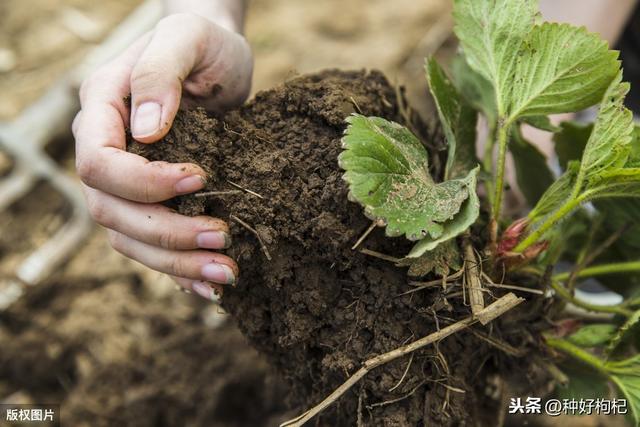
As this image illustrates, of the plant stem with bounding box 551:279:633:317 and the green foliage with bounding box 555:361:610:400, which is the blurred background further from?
the green foliage with bounding box 555:361:610:400

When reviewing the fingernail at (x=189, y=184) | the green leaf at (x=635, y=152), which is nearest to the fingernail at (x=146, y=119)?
the fingernail at (x=189, y=184)

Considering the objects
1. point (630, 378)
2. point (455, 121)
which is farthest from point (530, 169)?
point (630, 378)

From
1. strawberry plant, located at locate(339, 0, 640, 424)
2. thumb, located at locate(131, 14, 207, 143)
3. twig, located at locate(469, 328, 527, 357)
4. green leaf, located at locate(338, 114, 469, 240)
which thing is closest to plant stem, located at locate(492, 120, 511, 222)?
strawberry plant, located at locate(339, 0, 640, 424)

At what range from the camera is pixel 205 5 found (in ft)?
4.52

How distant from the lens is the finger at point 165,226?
97 cm

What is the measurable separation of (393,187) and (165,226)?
384 millimetres

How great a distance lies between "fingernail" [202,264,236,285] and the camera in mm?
989

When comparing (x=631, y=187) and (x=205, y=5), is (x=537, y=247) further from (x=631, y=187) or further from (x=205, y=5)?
(x=205, y=5)

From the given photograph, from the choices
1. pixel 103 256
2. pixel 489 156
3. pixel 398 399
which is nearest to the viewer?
pixel 398 399

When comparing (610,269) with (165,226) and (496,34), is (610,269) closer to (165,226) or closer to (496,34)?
(496,34)

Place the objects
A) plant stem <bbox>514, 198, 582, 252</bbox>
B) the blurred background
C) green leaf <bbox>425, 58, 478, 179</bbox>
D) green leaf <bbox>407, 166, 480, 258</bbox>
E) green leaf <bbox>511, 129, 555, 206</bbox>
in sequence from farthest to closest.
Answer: the blurred background < green leaf <bbox>511, 129, 555, 206</bbox> < green leaf <bbox>425, 58, 478, 179</bbox> < plant stem <bbox>514, 198, 582, 252</bbox> < green leaf <bbox>407, 166, 480, 258</bbox>

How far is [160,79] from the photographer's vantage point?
39.4 inches

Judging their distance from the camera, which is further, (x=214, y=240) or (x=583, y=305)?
(x=583, y=305)

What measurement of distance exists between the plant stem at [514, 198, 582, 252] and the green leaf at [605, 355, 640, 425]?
0.97ft
